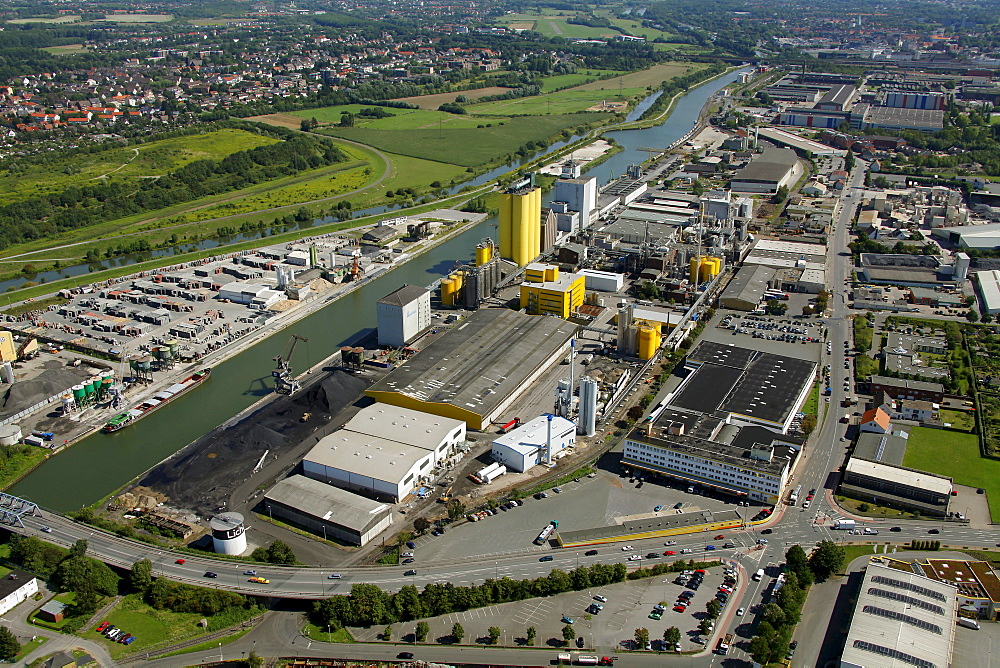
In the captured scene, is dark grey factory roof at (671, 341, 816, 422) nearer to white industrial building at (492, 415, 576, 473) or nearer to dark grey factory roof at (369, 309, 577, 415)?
white industrial building at (492, 415, 576, 473)

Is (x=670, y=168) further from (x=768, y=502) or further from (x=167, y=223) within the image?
(x=768, y=502)

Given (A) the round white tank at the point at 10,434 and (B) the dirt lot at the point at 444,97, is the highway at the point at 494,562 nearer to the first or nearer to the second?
(A) the round white tank at the point at 10,434

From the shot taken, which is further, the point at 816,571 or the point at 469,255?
the point at 469,255

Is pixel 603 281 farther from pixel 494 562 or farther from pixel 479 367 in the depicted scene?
pixel 494 562

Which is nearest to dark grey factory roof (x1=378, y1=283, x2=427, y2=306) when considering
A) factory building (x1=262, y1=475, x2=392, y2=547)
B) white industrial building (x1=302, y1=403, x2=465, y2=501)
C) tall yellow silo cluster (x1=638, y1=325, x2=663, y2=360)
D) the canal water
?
the canal water

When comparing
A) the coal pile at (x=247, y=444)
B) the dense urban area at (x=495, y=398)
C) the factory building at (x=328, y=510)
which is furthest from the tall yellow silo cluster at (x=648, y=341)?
the factory building at (x=328, y=510)

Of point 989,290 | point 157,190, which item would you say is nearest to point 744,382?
point 989,290

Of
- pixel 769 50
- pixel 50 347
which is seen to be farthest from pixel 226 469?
pixel 769 50
